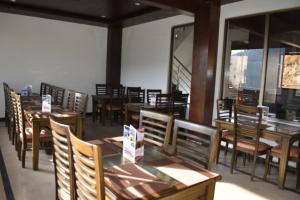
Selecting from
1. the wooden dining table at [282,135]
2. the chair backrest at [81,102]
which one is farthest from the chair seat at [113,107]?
the wooden dining table at [282,135]

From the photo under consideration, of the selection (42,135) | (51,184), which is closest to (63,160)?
(51,184)

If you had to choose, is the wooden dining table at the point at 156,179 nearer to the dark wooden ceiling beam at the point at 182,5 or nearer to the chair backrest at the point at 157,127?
the chair backrest at the point at 157,127

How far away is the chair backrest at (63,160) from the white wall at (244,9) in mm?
3457

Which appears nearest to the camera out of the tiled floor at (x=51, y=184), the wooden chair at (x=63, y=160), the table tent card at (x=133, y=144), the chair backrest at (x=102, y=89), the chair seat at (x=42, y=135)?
the wooden chair at (x=63, y=160)

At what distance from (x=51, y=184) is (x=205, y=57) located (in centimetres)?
274

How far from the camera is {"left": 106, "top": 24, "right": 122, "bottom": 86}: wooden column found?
6.95 meters

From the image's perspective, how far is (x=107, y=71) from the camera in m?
7.20

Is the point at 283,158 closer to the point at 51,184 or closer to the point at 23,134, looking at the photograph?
the point at 51,184

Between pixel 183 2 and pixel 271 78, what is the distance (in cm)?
179

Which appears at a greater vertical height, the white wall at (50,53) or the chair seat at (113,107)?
the white wall at (50,53)

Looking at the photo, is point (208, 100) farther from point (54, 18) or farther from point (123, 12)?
point (54, 18)

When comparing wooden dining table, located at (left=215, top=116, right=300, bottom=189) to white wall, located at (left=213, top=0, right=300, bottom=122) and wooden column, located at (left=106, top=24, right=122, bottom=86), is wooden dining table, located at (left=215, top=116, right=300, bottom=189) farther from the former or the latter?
wooden column, located at (left=106, top=24, right=122, bottom=86)

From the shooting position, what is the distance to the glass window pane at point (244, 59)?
4.22 m

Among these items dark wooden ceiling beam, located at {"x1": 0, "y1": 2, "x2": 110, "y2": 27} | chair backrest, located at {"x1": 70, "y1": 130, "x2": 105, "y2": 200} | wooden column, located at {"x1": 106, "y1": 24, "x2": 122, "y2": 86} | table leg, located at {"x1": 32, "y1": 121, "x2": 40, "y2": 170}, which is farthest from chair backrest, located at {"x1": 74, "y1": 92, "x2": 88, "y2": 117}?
wooden column, located at {"x1": 106, "y1": 24, "x2": 122, "y2": 86}
